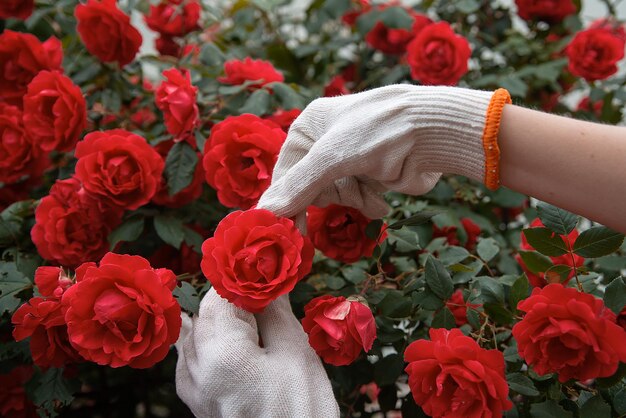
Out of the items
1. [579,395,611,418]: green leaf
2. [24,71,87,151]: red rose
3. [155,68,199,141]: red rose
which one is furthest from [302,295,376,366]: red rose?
[24,71,87,151]: red rose

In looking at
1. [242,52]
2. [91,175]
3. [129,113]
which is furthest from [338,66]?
[91,175]

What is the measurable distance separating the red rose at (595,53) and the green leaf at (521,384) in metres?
0.64

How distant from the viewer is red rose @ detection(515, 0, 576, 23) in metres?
1.23

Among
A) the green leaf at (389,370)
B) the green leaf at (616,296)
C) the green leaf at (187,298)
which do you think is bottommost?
the green leaf at (389,370)

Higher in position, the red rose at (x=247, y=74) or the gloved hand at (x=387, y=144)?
the gloved hand at (x=387, y=144)

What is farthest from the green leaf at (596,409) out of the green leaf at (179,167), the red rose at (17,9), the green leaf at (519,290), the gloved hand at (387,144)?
the red rose at (17,9)

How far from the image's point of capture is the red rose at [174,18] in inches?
43.4

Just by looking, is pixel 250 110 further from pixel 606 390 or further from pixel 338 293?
pixel 606 390

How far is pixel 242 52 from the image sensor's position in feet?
3.94

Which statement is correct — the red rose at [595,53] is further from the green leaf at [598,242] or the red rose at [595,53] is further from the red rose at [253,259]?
the red rose at [253,259]

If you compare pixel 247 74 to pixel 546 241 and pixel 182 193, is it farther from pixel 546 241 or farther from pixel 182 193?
pixel 546 241

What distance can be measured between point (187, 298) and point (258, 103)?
12.6 inches

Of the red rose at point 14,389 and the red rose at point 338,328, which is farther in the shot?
the red rose at point 14,389

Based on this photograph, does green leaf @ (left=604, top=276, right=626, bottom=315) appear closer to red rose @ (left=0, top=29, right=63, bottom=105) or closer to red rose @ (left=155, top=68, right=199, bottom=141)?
red rose @ (left=155, top=68, right=199, bottom=141)
